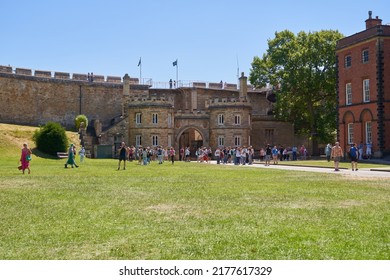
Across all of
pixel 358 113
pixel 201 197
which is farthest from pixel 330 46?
pixel 201 197

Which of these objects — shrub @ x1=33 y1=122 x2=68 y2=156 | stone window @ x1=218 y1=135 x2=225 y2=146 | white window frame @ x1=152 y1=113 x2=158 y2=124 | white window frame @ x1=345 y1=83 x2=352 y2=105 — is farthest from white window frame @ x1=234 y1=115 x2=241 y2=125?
shrub @ x1=33 y1=122 x2=68 y2=156

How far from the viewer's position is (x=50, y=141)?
42156 millimetres

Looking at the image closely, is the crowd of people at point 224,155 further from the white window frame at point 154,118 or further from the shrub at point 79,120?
the shrub at point 79,120

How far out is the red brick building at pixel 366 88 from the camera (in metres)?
39.6

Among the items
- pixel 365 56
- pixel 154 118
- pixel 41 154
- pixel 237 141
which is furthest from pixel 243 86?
pixel 41 154

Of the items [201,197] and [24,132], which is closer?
[201,197]

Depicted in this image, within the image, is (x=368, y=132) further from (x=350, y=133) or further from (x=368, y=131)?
(x=350, y=133)

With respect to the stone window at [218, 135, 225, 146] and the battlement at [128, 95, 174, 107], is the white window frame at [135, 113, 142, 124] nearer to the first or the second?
the battlement at [128, 95, 174, 107]

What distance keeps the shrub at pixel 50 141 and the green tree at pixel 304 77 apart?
80.4 feet

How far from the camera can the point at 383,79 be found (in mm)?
39625

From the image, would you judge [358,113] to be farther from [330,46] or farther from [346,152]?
[330,46]

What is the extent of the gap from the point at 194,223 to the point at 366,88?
35.4 meters

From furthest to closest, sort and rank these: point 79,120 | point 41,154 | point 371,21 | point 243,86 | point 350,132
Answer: point 243,86 → point 79,120 → point 371,21 → point 350,132 → point 41,154
